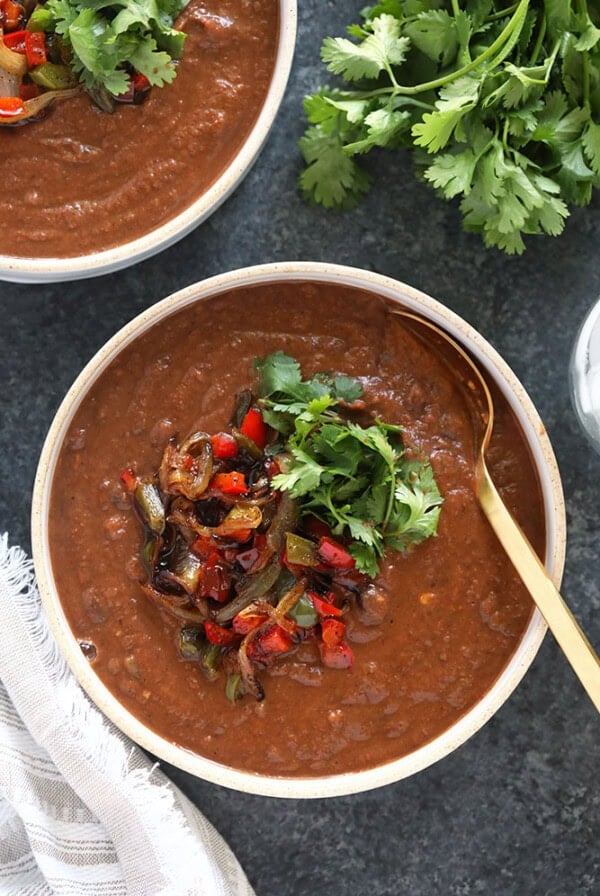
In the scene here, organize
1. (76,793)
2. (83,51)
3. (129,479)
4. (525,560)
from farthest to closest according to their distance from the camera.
→ (76,793), (129,479), (525,560), (83,51)

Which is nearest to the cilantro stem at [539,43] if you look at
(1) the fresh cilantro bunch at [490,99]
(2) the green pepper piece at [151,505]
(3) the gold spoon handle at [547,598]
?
(1) the fresh cilantro bunch at [490,99]

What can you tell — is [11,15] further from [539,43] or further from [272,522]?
[272,522]

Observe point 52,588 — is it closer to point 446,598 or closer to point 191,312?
point 191,312

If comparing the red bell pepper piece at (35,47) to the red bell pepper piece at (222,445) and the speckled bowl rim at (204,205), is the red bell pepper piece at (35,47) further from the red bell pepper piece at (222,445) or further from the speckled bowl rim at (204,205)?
the red bell pepper piece at (222,445)

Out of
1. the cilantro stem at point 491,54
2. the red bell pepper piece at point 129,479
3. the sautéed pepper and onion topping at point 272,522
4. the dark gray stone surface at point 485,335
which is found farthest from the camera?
the dark gray stone surface at point 485,335

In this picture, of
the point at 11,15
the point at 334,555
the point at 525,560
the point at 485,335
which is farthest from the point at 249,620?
the point at 11,15
